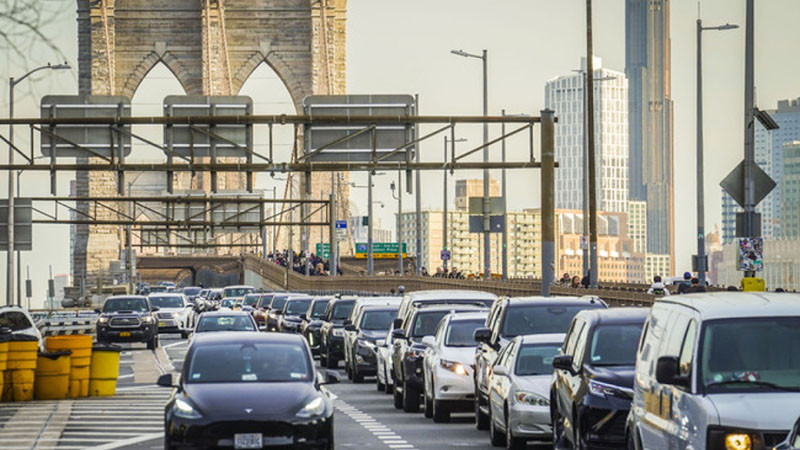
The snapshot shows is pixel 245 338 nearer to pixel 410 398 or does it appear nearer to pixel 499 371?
pixel 499 371

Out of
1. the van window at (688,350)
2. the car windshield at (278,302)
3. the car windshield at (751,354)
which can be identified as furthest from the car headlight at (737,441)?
the car windshield at (278,302)

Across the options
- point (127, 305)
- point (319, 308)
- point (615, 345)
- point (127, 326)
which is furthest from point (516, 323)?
point (127, 305)

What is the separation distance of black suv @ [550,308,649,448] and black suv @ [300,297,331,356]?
85.2 feet

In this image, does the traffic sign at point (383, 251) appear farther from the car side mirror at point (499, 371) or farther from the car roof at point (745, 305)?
the car roof at point (745, 305)

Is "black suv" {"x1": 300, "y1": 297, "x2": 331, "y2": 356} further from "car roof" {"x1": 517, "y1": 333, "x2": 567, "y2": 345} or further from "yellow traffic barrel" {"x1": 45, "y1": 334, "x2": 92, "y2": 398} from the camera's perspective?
"car roof" {"x1": 517, "y1": 333, "x2": 567, "y2": 345}

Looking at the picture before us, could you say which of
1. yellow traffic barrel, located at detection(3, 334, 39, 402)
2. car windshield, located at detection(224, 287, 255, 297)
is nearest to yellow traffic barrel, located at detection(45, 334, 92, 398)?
yellow traffic barrel, located at detection(3, 334, 39, 402)

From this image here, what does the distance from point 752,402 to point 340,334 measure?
28256mm

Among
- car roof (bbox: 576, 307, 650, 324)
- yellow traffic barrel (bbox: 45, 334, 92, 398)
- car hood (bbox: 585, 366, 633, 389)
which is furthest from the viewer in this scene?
yellow traffic barrel (bbox: 45, 334, 92, 398)

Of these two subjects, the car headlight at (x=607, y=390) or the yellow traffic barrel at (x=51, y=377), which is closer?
the car headlight at (x=607, y=390)

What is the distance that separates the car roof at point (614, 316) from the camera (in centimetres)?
1806

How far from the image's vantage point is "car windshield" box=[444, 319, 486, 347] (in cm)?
2569

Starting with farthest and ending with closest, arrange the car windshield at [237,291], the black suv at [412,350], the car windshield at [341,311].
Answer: the car windshield at [237,291], the car windshield at [341,311], the black suv at [412,350]

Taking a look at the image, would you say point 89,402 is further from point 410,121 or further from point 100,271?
point 100,271

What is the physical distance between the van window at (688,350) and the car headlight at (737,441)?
2.89 ft
